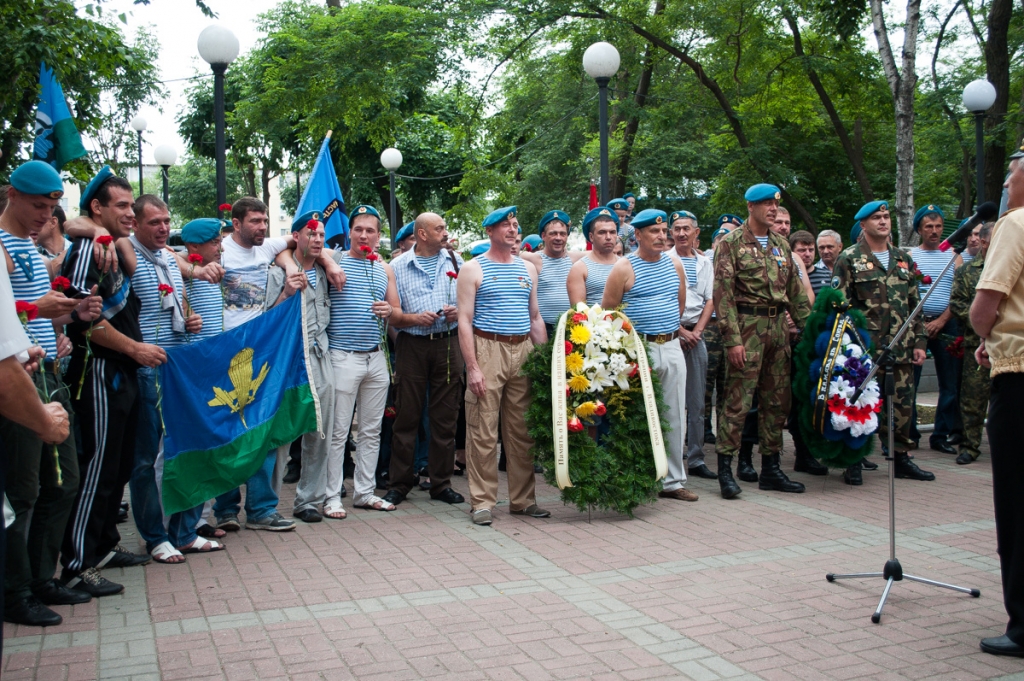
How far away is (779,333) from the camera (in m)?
8.35

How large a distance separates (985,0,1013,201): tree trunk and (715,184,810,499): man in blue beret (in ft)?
36.3

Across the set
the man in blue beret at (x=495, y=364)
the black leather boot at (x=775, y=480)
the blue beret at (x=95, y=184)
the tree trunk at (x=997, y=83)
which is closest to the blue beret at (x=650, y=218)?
the man in blue beret at (x=495, y=364)

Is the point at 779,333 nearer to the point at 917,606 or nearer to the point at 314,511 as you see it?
the point at 917,606

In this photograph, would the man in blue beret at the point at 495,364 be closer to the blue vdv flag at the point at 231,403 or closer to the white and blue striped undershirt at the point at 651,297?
the white and blue striped undershirt at the point at 651,297

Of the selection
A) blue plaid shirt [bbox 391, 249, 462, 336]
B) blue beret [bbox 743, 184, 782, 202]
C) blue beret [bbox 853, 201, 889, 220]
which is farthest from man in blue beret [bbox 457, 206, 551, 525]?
blue beret [bbox 853, 201, 889, 220]

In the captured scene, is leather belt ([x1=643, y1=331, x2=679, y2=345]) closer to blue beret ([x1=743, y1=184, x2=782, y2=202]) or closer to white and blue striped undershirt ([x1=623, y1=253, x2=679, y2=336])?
white and blue striped undershirt ([x1=623, y1=253, x2=679, y2=336])

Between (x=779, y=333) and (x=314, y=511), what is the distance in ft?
13.7

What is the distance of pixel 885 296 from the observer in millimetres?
8773

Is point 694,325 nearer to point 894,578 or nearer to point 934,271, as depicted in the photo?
point 934,271

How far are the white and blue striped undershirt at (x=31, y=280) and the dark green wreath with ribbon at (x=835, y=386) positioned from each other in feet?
19.6

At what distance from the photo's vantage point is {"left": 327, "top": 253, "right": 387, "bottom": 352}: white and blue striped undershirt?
25.0 ft

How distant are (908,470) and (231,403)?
19.7 ft

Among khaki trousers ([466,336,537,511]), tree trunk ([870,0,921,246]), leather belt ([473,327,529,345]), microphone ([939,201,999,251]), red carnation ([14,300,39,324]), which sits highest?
tree trunk ([870,0,921,246])

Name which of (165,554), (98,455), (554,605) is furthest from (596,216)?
(98,455)
